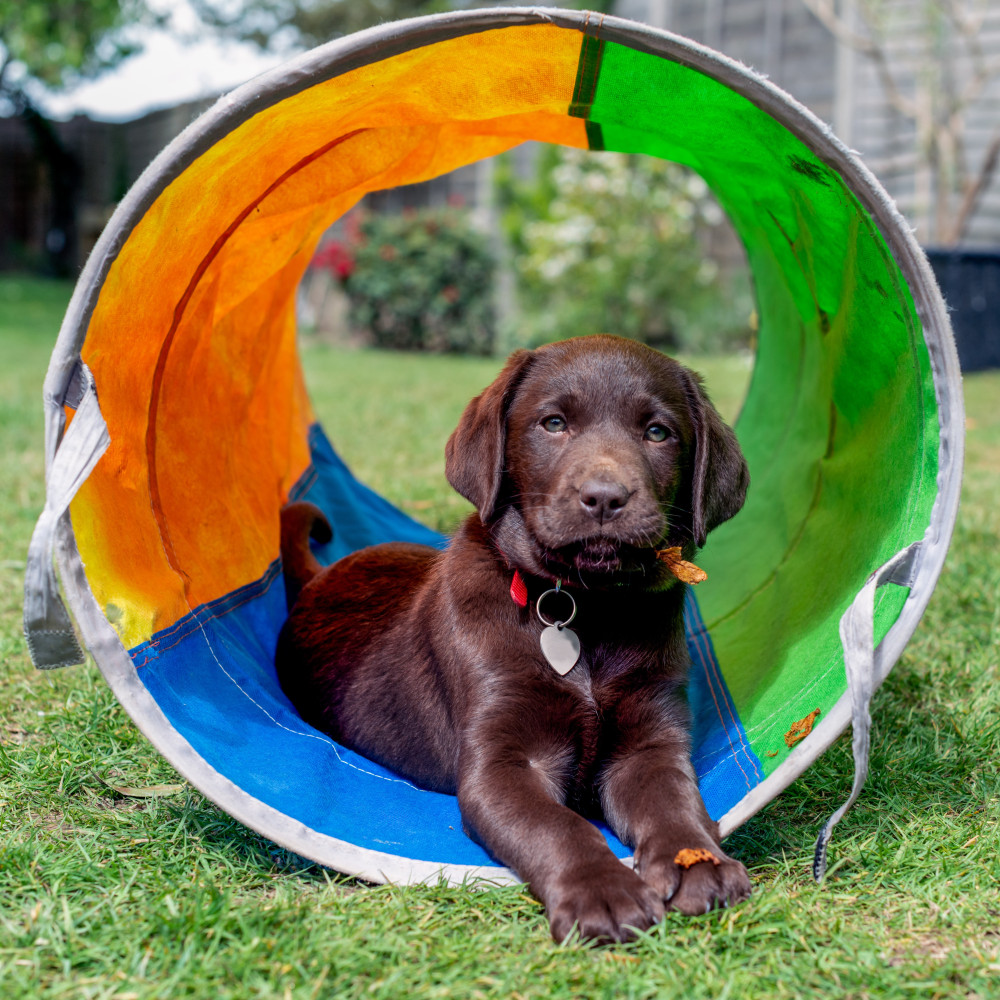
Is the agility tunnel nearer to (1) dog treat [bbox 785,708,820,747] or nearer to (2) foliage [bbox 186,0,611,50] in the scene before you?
(1) dog treat [bbox 785,708,820,747]

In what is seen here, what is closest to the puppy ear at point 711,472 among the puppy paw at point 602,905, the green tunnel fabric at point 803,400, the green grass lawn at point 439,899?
the green tunnel fabric at point 803,400

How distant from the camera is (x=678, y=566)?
2482 millimetres

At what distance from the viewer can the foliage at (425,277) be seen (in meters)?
13.6

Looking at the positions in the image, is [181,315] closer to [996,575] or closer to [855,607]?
[855,607]

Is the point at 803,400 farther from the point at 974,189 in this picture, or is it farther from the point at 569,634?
the point at 974,189

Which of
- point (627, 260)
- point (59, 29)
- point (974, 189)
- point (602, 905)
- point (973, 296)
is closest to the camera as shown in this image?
point (602, 905)

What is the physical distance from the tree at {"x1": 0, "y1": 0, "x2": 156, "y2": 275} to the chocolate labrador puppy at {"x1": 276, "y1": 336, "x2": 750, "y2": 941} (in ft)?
55.6

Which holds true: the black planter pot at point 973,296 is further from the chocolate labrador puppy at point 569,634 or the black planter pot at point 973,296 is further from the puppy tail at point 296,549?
the chocolate labrador puppy at point 569,634

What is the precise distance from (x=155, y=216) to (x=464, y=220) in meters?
11.8

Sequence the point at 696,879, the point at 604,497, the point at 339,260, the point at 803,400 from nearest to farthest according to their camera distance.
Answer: the point at 696,879 < the point at 604,497 < the point at 803,400 < the point at 339,260

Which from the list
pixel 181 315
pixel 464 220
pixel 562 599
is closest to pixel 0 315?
pixel 464 220

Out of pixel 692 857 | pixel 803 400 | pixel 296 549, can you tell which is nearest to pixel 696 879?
pixel 692 857

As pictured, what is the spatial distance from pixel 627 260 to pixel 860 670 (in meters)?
10.2

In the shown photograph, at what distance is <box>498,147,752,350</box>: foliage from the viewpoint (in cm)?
1188
